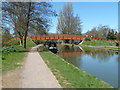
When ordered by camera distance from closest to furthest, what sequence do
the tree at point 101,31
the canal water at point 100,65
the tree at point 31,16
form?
1. the canal water at point 100,65
2. the tree at point 31,16
3. the tree at point 101,31

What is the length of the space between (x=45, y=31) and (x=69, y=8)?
120 ft

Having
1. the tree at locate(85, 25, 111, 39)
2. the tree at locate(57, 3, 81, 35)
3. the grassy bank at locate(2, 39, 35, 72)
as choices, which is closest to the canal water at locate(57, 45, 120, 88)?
the grassy bank at locate(2, 39, 35, 72)

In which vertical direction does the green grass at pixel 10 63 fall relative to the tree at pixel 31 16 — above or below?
below

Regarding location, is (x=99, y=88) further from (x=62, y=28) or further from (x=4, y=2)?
(x=62, y=28)

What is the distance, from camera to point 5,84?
6121mm

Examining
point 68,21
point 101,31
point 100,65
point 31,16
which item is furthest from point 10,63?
point 101,31

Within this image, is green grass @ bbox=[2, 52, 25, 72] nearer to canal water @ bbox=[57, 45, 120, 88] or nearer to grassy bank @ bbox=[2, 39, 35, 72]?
grassy bank @ bbox=[2, 39, 35, 72]

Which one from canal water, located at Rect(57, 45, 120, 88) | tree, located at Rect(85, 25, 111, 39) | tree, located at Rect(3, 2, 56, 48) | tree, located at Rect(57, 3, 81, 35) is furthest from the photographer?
tree, located at Rect(85, 25, 111, 39)

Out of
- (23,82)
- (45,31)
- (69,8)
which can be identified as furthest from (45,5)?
(69,8)

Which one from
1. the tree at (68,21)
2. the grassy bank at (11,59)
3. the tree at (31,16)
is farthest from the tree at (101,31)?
the grassy bank at (11,59)

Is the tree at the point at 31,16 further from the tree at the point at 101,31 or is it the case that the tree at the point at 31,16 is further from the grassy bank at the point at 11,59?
the tree at the point at 101,31

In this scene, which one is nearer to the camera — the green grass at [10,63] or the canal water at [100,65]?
the green grass at [10,63]

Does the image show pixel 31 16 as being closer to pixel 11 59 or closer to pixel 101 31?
pixel 11 59

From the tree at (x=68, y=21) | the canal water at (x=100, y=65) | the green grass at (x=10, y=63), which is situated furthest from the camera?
the tree at (x=68, y=21)
